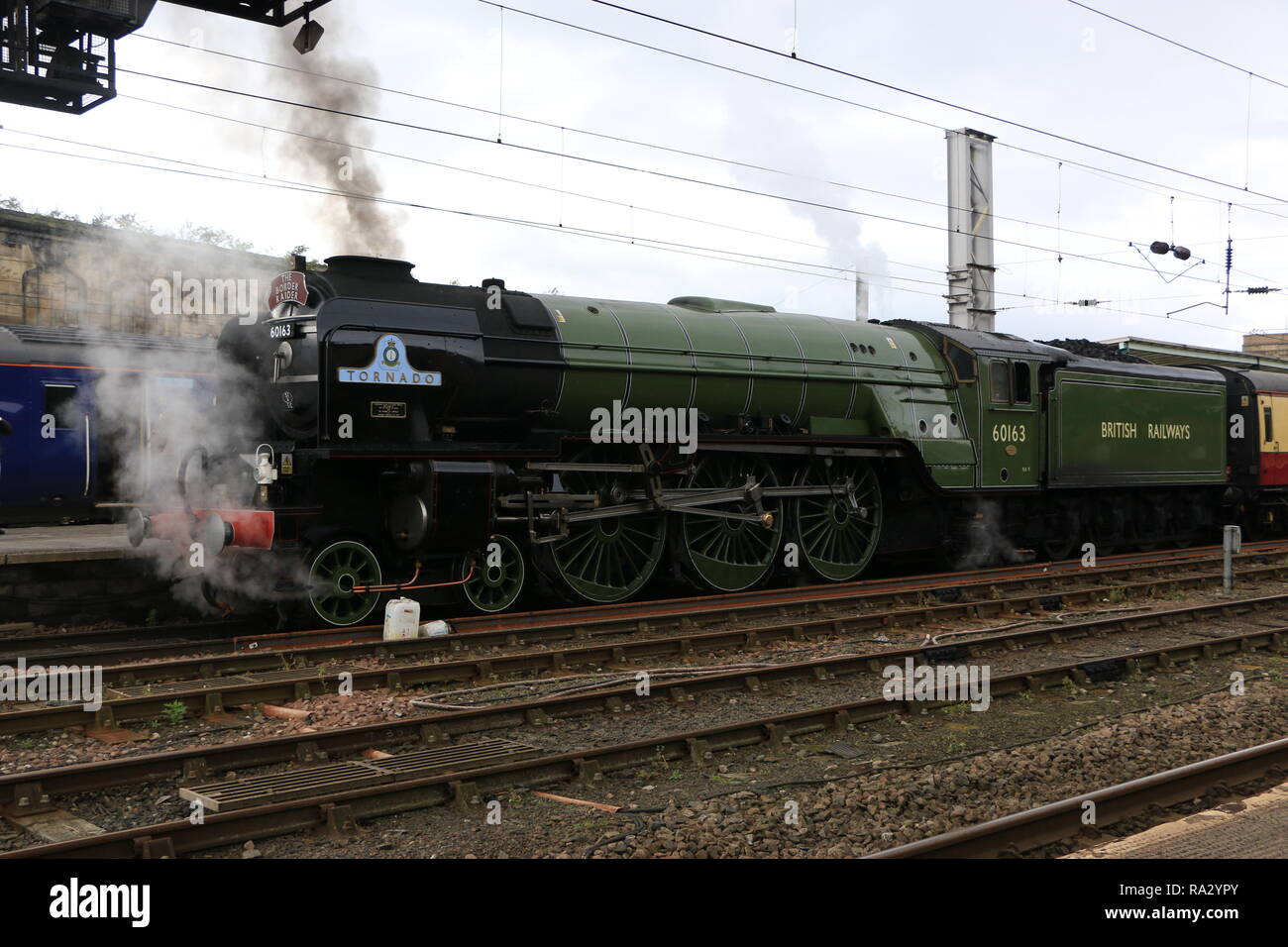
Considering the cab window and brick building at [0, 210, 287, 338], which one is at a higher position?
brick building at [0, 210, 287, 338]

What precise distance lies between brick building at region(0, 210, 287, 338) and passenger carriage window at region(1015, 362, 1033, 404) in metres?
13.7

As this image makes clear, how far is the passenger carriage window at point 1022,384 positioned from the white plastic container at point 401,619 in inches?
385

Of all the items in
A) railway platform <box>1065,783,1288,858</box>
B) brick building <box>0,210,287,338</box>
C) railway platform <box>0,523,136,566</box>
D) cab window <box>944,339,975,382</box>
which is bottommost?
railway platform <box>1065,783,1288,858</box>

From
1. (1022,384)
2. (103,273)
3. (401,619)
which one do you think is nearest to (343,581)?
(401,619)

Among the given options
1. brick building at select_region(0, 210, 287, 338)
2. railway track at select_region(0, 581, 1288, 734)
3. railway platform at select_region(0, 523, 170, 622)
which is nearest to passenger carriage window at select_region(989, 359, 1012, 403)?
railway track at select_region(0, 581, 1288, 734)

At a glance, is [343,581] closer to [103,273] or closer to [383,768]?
[383,768]

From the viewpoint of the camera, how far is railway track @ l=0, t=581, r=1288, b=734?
697cm

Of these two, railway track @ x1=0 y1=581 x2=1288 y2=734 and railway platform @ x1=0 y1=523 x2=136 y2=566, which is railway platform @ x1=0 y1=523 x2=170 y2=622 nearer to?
railway platform @ x1=0 y1=523 x2=136 y2=566

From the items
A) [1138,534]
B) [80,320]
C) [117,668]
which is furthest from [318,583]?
[80,320]

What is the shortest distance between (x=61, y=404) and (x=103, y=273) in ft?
36.9

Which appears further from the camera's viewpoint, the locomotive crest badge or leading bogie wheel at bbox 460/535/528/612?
leading bogie wheel at bbox 460/535/528/612
